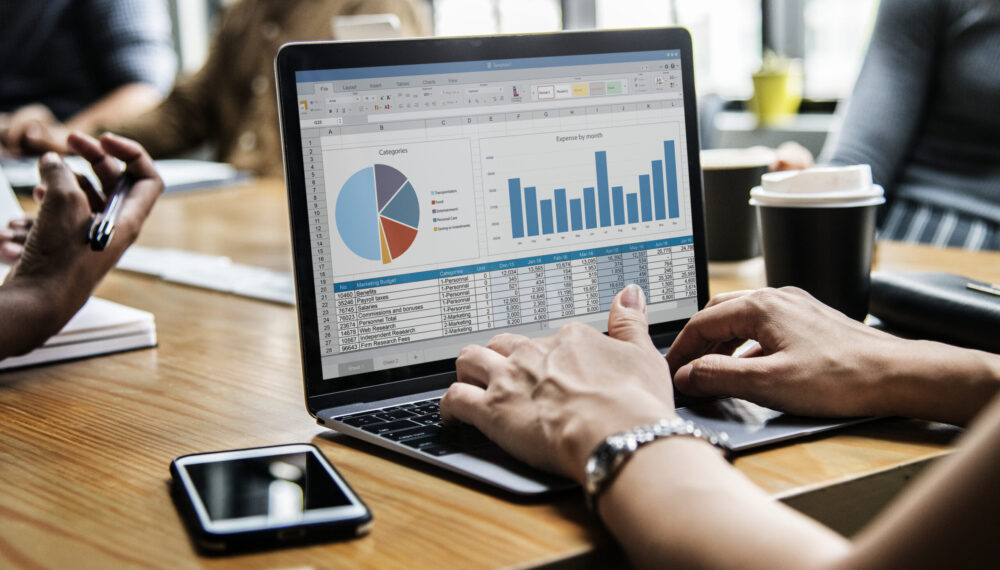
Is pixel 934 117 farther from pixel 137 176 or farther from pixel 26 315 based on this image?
pixel 26 315

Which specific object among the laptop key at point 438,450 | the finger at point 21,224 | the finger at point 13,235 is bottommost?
the laptop key at point 438,450

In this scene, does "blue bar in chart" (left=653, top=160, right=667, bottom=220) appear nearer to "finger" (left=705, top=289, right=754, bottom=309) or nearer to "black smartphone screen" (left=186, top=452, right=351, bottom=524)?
"finger" (left=705, top=289, right=754, bottom=309)

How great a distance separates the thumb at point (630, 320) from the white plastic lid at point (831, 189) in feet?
0.80

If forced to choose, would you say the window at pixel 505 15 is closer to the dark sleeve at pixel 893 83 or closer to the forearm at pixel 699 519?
the dark sleeve at pixel 893 83

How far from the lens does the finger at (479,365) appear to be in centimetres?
64

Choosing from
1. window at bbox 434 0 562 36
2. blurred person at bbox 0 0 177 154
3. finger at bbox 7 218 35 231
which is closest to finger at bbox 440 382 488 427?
finger at bbox 7 218 35 231

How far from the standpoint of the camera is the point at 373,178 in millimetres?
717

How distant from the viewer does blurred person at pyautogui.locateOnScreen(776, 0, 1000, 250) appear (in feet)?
5.26

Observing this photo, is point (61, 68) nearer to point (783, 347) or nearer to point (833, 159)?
point (833, 159)

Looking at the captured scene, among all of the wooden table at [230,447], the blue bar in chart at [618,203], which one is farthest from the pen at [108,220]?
the blue bar in chart at [618,203]

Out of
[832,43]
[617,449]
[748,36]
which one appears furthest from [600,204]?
[748,36]

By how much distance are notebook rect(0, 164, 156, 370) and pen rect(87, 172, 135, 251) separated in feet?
0.35

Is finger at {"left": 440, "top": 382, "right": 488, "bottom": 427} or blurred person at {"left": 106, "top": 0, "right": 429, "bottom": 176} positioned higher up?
blurred person at {"left": 106, "top": 0, "right": 429, "bottom": 176}

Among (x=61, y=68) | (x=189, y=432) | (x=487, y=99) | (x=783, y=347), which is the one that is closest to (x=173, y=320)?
(x=189, y=432)
